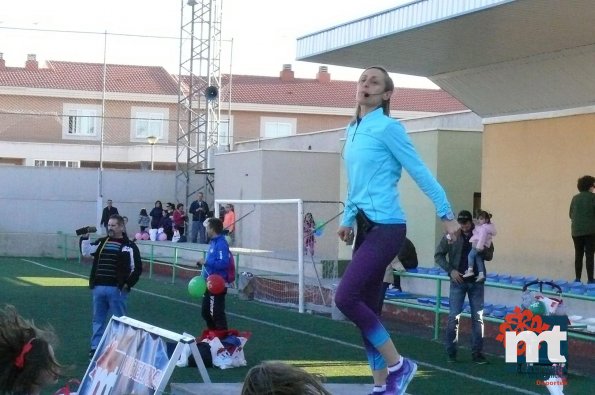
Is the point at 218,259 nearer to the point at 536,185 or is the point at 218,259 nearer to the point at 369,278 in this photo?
the point at 369,278

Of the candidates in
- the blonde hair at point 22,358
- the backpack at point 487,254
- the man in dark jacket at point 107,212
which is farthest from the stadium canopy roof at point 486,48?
the man in dark jacket at point 107,212

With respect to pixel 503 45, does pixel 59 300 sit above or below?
below

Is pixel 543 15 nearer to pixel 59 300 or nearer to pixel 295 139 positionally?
pixel 59 300

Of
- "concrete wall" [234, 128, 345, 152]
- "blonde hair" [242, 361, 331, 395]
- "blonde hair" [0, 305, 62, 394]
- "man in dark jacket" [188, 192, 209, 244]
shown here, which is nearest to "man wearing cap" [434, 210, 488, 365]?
"blonde hair" [0, 305, 62, 394]

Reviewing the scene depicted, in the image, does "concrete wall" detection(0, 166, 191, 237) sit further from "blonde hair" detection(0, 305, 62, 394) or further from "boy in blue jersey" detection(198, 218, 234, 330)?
"blonde hair" detection(0, 305, 62, 394)

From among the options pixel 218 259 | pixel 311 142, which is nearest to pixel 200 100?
pixel 311 142

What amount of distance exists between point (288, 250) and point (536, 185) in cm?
849

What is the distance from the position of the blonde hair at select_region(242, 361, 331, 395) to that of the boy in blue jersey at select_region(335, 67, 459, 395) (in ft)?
10.4

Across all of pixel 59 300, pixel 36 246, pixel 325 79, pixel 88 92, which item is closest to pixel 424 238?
pixel 59 300

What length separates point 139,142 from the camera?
47.9 meters

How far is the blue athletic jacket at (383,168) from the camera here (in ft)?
21.3

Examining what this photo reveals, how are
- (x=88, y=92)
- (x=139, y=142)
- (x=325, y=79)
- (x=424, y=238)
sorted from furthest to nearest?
1. (x=325, y=79)
2. (x=88, y=92)
3. (x=139, y=142)
4. (x=424, y=238)

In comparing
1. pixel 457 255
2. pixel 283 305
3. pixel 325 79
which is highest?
pixel 325 79

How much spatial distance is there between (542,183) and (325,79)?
43.6m
